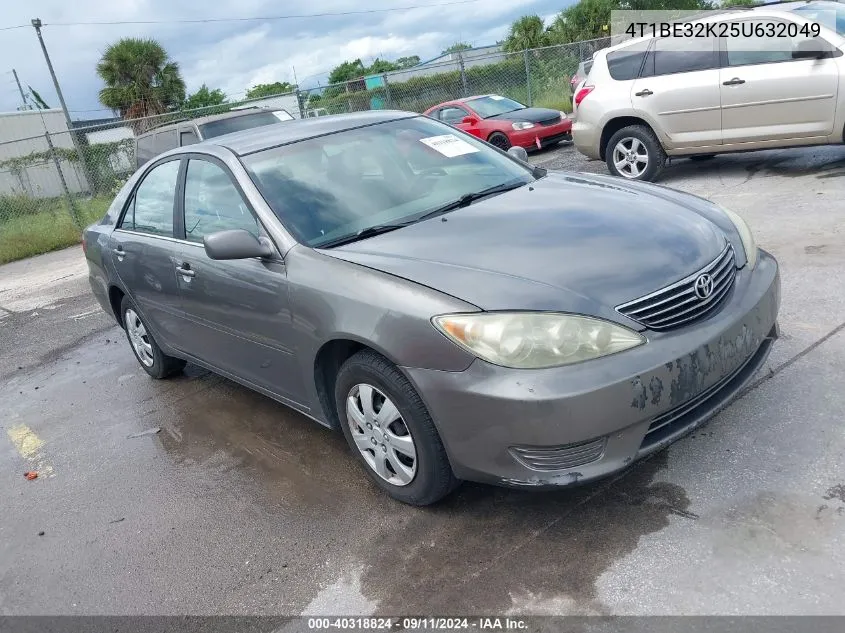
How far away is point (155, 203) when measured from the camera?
15.4 ft

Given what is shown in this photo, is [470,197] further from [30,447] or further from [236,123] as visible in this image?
[236,123]

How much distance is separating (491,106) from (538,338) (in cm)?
1303

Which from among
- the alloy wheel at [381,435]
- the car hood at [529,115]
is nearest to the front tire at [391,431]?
the alloy wheel at [381,435]

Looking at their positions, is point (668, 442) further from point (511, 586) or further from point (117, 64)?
point (117, 64)

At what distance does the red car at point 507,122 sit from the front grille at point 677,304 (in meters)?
10.7

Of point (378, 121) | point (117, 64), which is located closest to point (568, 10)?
point (117, 64)

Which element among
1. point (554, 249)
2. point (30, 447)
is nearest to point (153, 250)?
point (30, 447)

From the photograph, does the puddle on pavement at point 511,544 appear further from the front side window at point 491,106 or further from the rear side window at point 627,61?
the front side window at point 491,106

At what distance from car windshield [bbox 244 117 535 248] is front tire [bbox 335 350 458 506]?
692 mm

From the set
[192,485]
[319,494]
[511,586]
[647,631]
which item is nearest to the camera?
[647,631]

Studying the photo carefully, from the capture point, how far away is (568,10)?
39.2 m

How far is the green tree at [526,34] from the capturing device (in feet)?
107

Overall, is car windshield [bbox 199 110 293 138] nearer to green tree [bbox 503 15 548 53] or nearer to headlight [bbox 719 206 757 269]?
headlight [bbox 719 206 757 269]

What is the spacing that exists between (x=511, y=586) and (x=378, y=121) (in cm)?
277
